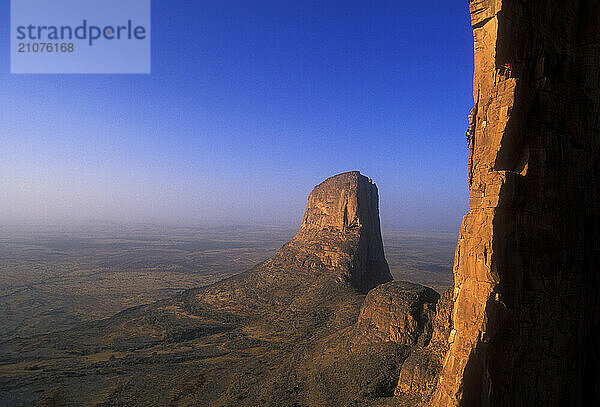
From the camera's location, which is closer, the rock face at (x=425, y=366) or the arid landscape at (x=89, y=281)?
the rock face at (x=425, y=366)

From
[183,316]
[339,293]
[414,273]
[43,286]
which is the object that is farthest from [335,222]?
[43,286]

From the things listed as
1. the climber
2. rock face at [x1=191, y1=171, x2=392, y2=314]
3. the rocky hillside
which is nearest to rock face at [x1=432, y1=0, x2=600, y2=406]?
the climber

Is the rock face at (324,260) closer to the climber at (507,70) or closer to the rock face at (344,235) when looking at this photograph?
the rock face at (344,235)

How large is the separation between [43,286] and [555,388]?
12108cm

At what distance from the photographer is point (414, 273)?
119 metres

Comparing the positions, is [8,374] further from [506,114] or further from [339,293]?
[506,114]

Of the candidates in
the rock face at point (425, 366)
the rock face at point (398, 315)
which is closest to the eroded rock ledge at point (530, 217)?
the rock face at point (425, 366)

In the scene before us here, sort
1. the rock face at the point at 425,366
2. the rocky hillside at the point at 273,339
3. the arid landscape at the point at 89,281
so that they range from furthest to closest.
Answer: the arid landscape at the point at 89,281 < the rocky hillside at the point at 273,339 < the rock face at the point at 425,366

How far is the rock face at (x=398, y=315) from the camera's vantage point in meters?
23.1

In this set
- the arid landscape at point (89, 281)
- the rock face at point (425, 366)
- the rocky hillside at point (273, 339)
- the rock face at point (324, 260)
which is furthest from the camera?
the arid landscape at point (89, 281)

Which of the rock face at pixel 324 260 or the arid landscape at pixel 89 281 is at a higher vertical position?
the rock face at pixel 324 260

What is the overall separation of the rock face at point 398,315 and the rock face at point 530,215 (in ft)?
40.9

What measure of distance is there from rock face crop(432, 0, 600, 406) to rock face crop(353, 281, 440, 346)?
12457 millimetres

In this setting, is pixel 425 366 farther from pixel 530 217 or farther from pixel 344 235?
pixel 344 235
